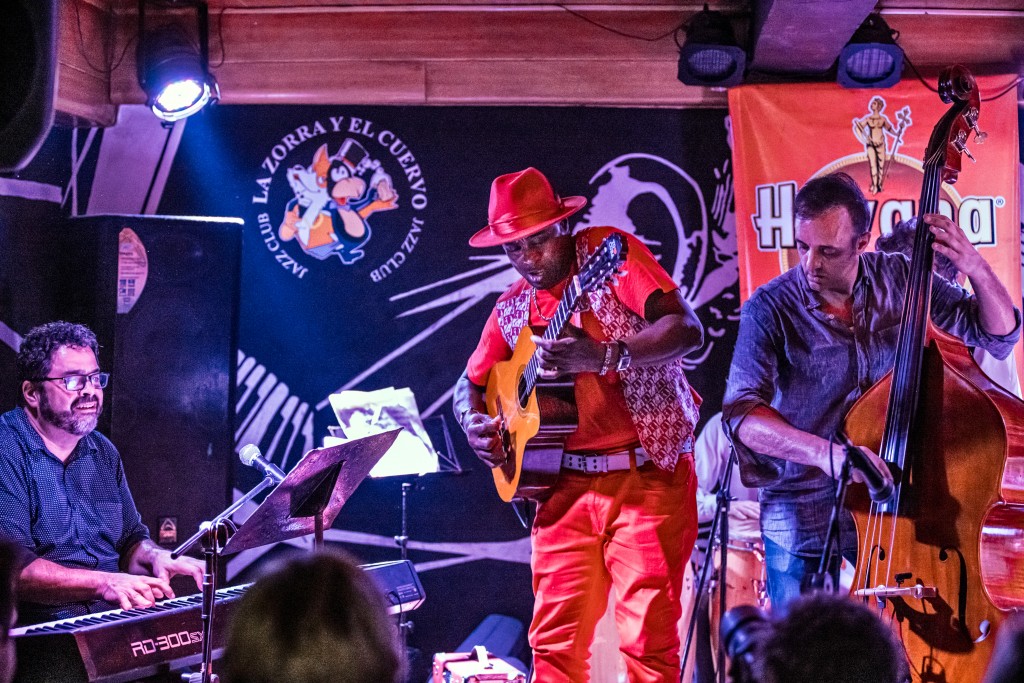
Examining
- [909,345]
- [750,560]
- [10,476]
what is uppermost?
[909,345]

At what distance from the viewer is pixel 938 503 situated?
3.37m

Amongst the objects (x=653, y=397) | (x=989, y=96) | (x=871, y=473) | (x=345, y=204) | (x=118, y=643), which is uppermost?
(x=989, y=96)

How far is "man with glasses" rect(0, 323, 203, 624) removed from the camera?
14.9 feet

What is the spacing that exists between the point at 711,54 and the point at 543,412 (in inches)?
123

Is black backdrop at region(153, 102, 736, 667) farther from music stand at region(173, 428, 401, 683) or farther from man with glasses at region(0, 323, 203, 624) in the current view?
music stand at region(173, 428, 401, 683)

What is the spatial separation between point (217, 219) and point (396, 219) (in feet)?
3.88

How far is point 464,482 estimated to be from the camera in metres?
→ 6.84

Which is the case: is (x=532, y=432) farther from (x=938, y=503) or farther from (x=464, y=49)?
(x=464, y=49)

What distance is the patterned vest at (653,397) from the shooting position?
4102mm

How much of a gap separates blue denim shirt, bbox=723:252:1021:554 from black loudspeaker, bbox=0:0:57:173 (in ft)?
8.05

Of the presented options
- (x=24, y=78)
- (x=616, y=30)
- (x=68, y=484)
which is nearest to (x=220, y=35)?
(x=616, y=30)

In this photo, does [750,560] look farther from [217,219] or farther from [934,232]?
[217,219]

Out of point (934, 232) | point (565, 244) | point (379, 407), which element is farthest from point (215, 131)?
point (934, 232)

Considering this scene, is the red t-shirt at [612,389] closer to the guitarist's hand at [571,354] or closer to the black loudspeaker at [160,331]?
the guitarist's hand at [571,354]
